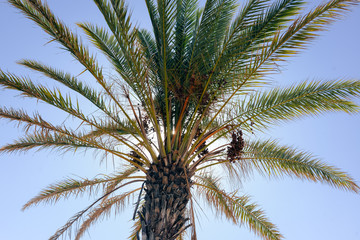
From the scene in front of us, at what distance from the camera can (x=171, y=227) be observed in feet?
18.5

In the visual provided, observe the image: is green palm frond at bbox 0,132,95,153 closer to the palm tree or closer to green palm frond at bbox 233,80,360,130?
the palm tree

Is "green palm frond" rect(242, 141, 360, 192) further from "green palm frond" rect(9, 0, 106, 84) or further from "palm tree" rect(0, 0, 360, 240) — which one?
"green palm frond" rect(9, 0, 106, 84)

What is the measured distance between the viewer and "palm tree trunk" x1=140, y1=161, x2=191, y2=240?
5.55 metres

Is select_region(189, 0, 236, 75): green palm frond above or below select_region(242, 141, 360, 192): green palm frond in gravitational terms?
above

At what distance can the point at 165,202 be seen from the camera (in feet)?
18.7

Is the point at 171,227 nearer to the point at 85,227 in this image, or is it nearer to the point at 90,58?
the point at 85,227

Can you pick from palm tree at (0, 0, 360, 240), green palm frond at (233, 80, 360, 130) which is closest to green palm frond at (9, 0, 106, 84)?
palm tree at (0, 0, 360, 240)

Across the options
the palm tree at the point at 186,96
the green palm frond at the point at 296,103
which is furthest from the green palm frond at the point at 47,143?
the green palm frond at the point at 296,103

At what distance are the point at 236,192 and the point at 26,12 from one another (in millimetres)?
5159

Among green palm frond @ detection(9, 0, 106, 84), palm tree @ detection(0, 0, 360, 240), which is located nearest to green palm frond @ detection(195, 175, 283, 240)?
palm tree @ detection(0, 0, 360, 240)

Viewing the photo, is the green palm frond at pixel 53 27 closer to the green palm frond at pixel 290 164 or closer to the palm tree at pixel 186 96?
the palm tree at pixel 186 96

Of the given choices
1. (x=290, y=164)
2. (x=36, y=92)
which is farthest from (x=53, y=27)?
(x=290, y=164)

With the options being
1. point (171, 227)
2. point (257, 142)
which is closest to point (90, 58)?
point (171, 227)

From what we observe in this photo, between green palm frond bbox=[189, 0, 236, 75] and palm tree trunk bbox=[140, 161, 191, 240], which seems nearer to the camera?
palm tree trunk bbox=[140, 161, 191, 240]
